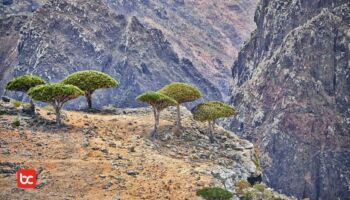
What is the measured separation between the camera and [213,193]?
Answer: 5744cm

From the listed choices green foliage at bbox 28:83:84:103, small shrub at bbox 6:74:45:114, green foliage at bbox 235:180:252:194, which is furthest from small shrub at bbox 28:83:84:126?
green foliage at bbox 235:180:252:194

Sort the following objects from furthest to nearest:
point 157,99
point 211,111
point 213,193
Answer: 1. point 211,111
2. point 157,99
3. point 213,193

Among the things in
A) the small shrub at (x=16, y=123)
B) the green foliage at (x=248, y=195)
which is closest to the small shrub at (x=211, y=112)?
the green foliage at (x=248, y=195)

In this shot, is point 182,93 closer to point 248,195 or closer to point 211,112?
point 211,112

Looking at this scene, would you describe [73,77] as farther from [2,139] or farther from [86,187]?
[86,187]

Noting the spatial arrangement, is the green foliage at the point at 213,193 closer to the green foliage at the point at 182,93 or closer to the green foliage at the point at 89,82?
the green foliage at the point at 182,93

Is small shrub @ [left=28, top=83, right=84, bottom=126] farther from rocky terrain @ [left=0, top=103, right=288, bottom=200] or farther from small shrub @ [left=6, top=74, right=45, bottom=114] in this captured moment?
small shrub @ [left=6, top=74, right=45, bottom=114]

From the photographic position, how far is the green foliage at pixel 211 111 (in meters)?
74.6

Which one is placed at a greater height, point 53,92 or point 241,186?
point 53,92

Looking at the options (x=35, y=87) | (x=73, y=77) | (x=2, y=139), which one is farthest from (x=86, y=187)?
(x=73, y=77)

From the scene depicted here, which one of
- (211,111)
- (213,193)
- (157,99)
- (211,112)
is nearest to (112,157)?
(157,99)

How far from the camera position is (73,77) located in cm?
7694

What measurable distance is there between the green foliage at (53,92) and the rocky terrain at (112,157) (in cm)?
349

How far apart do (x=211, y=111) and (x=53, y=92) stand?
20.2 meters
